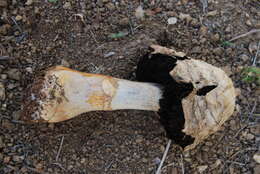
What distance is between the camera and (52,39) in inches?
137

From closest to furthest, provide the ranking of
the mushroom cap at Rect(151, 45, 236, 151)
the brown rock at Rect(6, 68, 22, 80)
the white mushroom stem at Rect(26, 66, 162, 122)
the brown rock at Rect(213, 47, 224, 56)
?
the white mushroom stem at Rect(26, 66, 162, 122), the mushroom cap at Rect(151, 45, 236, 151), the brown rock at Rect(6, 68, 22, 80), the brown rock at Rect(213, 47, 224, 56)

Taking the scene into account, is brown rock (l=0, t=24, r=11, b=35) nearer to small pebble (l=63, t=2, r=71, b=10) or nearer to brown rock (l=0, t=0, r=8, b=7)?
brown rock (l=0, t=0, r=8, b=7)

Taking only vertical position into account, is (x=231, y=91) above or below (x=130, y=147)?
above

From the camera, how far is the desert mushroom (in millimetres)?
2721

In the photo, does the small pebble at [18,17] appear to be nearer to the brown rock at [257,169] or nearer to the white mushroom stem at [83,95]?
the white mushroom stem at [83,95]

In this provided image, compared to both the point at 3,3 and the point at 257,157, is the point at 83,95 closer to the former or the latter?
the point at 3,3

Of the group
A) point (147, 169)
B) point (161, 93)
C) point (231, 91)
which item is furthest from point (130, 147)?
point (231, 91)

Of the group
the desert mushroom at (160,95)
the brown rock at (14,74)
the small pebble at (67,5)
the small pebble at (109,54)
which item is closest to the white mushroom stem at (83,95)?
the desert mushroom at (160,95)

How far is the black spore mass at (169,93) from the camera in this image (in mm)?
2859

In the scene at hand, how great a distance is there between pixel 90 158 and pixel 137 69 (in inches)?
35.9

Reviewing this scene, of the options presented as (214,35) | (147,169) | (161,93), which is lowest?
(147,169)

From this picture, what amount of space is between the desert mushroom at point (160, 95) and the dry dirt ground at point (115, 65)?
0.28m

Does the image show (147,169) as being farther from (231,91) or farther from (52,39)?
A: (52,39)

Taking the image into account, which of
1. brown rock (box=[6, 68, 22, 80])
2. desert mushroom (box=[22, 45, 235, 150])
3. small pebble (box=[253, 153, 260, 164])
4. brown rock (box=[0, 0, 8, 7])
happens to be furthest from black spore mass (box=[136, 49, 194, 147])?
brown rock (box=[0, 0, 8, 7])
